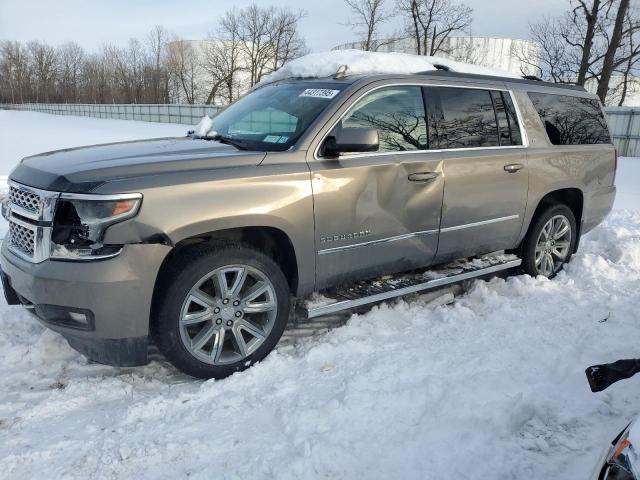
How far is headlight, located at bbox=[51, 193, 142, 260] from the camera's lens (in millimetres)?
2715

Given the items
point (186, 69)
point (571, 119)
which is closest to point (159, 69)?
point (186, 69)

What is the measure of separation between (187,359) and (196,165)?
1147 millimetres

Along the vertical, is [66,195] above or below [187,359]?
above

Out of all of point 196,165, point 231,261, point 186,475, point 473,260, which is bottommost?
point 186,475

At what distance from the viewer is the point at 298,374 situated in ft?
10.6

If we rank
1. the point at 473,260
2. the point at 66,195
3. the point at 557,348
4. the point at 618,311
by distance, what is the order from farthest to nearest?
the point at 473,260 < the point at 618,311 < the point at 557,348 < the point at 66,195

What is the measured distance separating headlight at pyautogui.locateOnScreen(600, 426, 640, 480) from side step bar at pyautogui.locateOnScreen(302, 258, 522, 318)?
2043 mm

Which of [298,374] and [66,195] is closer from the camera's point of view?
[66,195]

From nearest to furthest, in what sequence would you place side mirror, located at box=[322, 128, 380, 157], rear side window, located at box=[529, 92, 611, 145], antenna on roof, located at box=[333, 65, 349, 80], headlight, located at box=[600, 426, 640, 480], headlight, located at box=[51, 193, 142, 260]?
headlight, located at box=[600, 426, 640, 480] → headlight, located at box=[51, 193, 142, 260] → side mirror, located at box=[322, 128, 380, 157] → antenna on roof, located at box=[333, 65, 349, 80] → rear side window, located at box=[529, 92, 611, 145]

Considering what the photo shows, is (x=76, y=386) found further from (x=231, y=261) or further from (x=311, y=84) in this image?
(x=311, y=84)

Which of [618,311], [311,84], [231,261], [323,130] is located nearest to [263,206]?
[231,261]

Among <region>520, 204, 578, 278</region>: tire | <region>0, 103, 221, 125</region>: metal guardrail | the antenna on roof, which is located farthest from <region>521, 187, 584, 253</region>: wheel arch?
<region>0, 103, 221, 125</region>: metal guardrail

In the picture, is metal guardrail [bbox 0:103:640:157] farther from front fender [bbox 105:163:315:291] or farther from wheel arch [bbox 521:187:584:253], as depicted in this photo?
wheel arch [bbox 521:187:584:253]

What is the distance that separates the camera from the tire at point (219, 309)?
2965 millimetres
